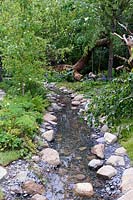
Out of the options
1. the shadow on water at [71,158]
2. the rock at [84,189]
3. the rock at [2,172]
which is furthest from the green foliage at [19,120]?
the rock at [84,189]

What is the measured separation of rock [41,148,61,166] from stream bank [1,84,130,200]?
81mm

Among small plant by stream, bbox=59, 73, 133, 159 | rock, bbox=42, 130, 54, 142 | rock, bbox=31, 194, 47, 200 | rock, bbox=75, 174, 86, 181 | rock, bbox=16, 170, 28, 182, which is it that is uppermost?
small plant by stream, bbox=59, 73, 133, 159

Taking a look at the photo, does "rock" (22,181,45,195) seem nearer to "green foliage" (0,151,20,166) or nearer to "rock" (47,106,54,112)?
"green foliage" (0,151,20,166)

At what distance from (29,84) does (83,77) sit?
155 inches

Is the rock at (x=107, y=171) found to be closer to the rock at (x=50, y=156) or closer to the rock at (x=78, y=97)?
the rock at (x=50, y=156)

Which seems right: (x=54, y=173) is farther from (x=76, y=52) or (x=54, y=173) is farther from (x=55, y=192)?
(x=76, y=52)

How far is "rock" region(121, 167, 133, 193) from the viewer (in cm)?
571

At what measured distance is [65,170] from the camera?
6.66m

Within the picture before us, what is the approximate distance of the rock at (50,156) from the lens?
681 cm

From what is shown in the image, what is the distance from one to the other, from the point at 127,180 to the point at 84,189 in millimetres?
751

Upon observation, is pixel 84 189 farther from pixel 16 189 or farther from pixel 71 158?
pixel 71 158

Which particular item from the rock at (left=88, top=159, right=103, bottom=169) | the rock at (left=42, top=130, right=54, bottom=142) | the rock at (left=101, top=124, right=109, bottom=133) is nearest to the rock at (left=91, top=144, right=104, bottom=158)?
the rock at (left=88, top=159, right=103, bottom=169)

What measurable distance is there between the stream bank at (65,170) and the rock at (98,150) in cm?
9

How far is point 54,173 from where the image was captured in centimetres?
654
